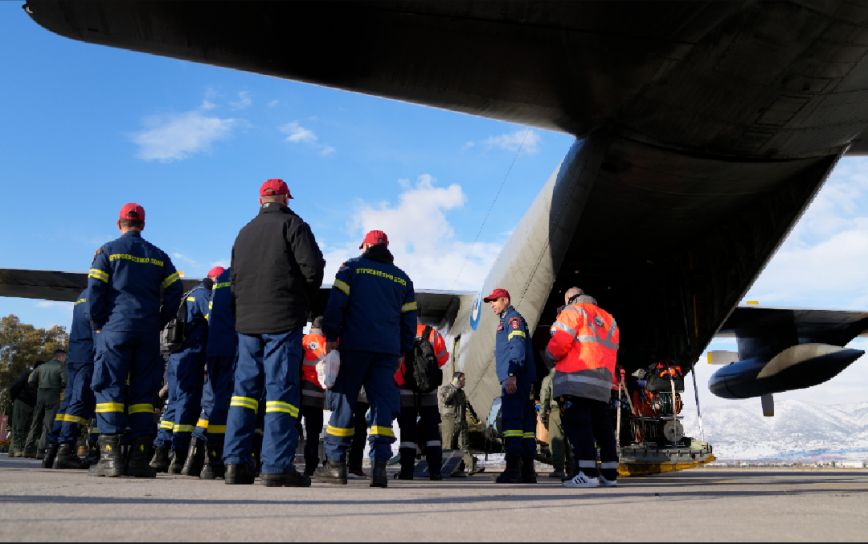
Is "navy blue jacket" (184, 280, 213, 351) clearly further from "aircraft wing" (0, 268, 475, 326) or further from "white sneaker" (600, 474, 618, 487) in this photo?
"aircraft wing" (0, 268, 475, 326)

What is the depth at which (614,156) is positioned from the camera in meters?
7.78

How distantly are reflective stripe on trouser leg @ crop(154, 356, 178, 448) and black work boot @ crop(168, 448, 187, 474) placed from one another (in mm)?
398

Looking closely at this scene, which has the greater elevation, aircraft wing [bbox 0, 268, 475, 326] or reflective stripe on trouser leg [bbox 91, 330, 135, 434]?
aircraft wing [bbox 0, 268, 475, 326]

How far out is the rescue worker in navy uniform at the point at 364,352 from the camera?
5.19 metres

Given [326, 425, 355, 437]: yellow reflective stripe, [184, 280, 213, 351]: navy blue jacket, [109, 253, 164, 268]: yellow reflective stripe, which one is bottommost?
[326, 425, 355, 437]: yellow reflective stripe

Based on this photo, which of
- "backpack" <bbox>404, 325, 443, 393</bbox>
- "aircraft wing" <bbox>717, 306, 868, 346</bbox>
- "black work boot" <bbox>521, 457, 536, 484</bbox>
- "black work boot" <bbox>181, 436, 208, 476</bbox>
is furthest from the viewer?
"aircraft wing" <bbox>717, 306, 868, 346</bbox>

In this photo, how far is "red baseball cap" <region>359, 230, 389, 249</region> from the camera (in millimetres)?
5723

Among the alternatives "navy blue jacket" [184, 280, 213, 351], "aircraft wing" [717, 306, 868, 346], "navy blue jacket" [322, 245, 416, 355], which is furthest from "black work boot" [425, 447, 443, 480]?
"aircraft wing" [717, 306, 868, 346]

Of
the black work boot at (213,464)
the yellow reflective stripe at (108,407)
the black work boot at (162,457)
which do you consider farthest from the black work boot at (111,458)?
the black work boot at (162,457)

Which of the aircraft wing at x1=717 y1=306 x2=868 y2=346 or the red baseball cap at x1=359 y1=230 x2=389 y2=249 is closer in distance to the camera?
the red baseball cap at x1=359 y1=230 x2=389 y2=249

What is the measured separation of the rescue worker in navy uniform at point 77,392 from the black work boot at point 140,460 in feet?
4.57

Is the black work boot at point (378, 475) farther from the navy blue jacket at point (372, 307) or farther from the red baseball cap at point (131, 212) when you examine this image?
the red baseball cap at point (131, 212)

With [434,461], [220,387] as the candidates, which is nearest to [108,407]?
[220,387]

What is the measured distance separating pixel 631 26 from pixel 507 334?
3.07 metres
